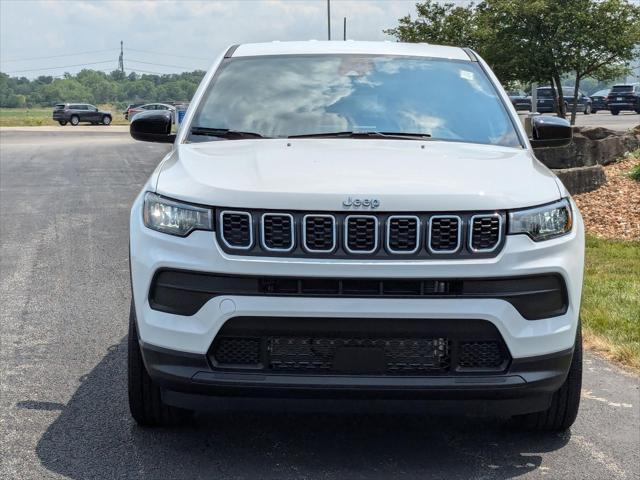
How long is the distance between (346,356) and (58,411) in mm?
1820

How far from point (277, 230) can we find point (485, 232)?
0.80 meters

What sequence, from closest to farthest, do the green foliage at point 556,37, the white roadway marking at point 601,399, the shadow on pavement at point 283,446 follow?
the shadow on pavement at point 283,446
the white roadway marking at point 601,399
the green foliage at point 556,37

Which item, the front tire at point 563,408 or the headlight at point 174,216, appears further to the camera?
the front tire at point 563,408

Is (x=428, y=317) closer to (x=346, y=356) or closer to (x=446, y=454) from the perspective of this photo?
(x=346, y=356)

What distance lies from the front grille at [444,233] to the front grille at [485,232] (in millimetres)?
61

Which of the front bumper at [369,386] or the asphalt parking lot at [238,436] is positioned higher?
the front bumper at [369,386]

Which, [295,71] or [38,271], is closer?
[295,71]

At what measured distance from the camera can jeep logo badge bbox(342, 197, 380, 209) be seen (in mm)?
3906

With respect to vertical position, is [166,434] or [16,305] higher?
[166,434]

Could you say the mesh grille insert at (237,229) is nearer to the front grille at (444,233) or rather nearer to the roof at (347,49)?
the front grille at (444,233)

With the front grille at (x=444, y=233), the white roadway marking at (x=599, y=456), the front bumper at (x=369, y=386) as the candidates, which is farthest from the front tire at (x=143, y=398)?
the white roadway marking at (x=599, y=456)

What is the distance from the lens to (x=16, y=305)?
25.1 ft

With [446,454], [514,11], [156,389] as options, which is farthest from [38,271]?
[514,11]

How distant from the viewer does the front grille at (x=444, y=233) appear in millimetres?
3900
